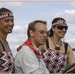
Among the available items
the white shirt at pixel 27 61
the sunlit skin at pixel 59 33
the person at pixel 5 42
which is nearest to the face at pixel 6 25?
the person at pixel 5 42

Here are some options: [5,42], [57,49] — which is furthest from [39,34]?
[57,49]

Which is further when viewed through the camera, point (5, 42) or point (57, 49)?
point (57, 49)

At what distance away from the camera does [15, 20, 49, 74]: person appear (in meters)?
2.61

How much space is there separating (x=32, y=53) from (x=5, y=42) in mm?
398

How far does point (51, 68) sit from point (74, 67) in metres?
0.42

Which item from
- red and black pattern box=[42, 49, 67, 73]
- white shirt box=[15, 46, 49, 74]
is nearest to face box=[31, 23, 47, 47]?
white shirt box=[15, 46, 49, 74]

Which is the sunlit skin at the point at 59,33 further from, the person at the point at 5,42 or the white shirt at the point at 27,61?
the white shirt at the point at 27,61

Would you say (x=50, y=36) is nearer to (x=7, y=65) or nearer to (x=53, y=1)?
(x=53, y=1)

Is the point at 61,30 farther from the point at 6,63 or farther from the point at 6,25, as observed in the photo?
the point at 6,63

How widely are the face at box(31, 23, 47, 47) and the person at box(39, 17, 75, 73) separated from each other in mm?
549

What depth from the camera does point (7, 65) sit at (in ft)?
8.99

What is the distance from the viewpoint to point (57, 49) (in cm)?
353

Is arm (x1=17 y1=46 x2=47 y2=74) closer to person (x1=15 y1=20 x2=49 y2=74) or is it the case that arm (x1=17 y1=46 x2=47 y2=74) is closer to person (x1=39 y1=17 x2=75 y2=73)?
person (x1=15 y1=20 x2=49 y2=74)

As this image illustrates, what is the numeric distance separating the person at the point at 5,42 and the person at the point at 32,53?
8 centimetres
